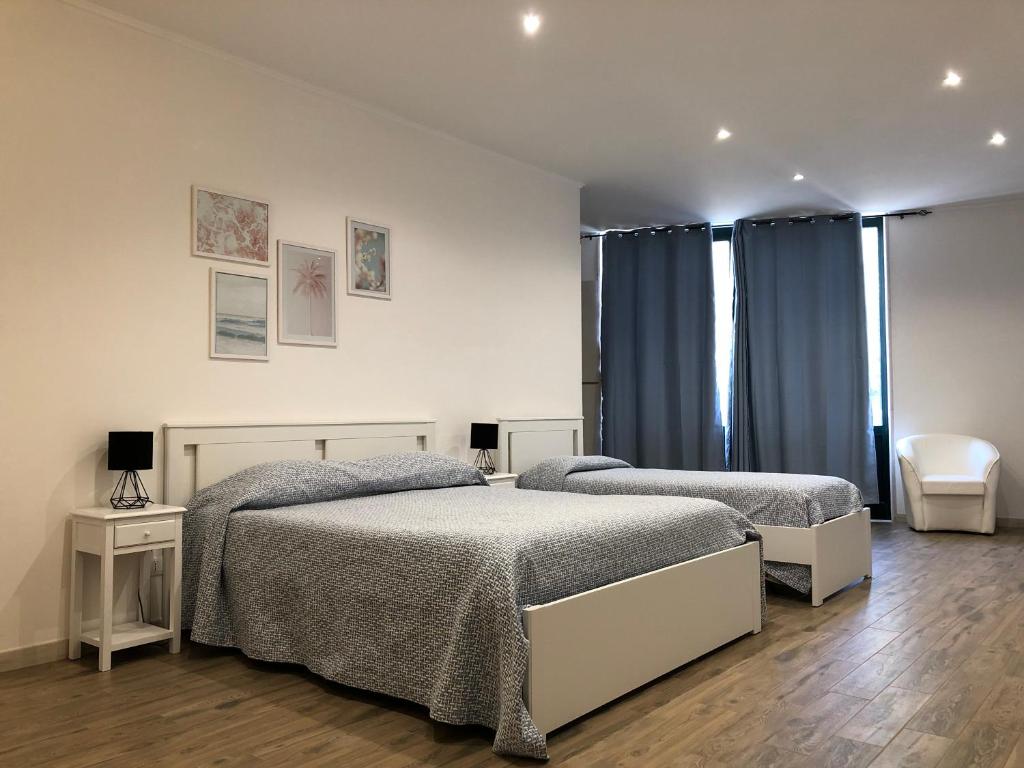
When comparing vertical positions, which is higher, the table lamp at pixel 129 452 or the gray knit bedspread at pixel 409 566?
the table lamp at pixel 129 452

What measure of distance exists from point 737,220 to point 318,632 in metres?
5.38

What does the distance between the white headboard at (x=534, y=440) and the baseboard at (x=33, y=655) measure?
2560 millimetres

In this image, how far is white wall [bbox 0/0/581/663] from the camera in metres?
3.12

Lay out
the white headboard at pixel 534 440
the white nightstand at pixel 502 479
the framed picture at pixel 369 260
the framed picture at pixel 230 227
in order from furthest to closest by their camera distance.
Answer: the white headboard at pixel 534 440 → the white nightstand at pixel 502 479 → the framed picture at pixel 369 260 → the framed picture at pixel 230 227

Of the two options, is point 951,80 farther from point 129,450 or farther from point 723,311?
point 129,450

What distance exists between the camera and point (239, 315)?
12.5 feet

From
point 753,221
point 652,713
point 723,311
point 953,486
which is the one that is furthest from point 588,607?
point 753,221

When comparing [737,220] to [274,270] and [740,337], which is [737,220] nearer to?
[740,337]

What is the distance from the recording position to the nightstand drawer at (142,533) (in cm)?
305

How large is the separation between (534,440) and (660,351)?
2167mm

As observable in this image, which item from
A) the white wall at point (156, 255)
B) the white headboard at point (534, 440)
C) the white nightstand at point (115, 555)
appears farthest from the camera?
the white headboard at point (534, 440)

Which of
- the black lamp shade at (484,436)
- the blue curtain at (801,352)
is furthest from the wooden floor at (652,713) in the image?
the blue curtain at (801,352)

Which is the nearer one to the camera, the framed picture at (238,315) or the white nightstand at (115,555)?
the white nightstand at (115,555)

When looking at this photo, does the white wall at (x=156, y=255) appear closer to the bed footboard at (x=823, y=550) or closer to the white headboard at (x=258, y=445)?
the white headboard at (x=258, y=445)
